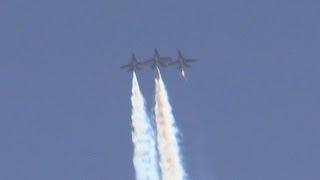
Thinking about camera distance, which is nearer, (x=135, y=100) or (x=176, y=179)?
(x=176, y=179)

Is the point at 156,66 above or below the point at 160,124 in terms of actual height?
above

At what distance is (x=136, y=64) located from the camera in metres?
119

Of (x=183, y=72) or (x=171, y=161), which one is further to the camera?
(x=183, y=72)

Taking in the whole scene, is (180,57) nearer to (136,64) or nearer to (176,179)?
(136,64)

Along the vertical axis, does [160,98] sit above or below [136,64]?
below

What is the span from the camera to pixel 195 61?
11550cm

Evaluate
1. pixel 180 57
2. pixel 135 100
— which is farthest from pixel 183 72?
pixel 135 100

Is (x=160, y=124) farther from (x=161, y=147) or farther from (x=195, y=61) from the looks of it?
(x=195, y=61)

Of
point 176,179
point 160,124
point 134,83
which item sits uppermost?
point 134,83

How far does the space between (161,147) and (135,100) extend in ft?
33.4

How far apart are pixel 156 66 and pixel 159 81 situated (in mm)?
3122

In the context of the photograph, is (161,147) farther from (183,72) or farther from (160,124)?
(183,72)

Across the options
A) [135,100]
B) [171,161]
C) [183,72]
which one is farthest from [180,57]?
[171,161]

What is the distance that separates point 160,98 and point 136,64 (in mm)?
9869
